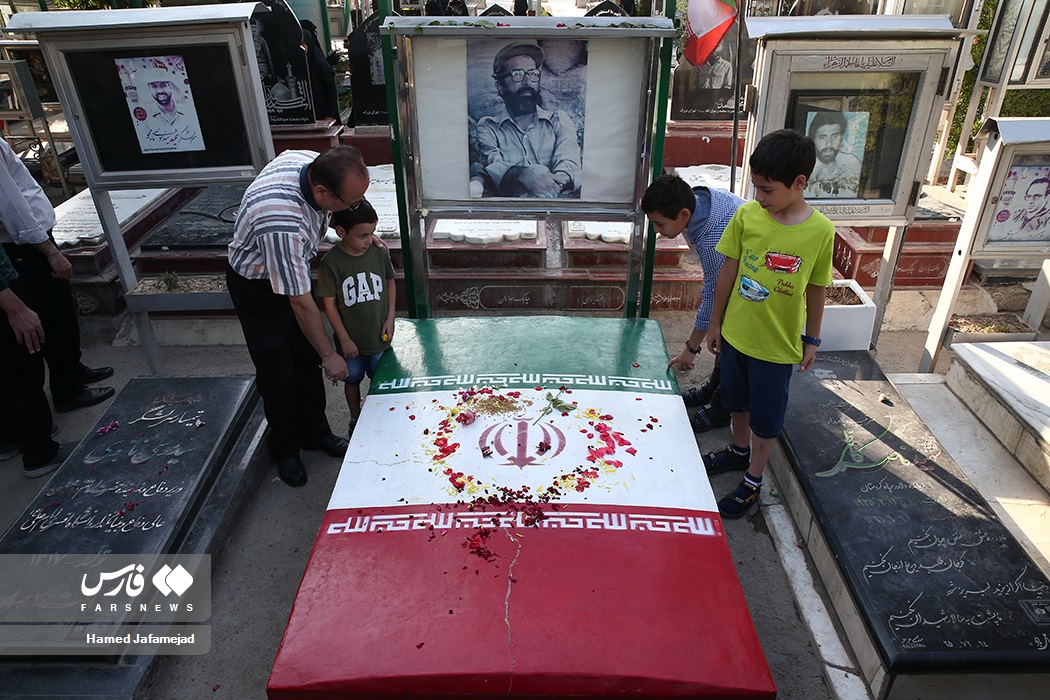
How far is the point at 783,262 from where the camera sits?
101 inches

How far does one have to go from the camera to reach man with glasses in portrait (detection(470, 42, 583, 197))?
3139 mm

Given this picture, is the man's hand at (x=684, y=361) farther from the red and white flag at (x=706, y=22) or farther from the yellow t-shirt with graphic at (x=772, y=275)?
the red and white flag at (x=706, y=22)

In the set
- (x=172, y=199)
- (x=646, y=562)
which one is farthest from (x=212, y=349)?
(x=646, y=562)

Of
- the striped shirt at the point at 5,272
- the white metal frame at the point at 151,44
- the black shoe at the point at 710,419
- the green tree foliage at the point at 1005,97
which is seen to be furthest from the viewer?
the green tree foliage at the point at 1005,97

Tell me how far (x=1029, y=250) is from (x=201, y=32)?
4.50 m

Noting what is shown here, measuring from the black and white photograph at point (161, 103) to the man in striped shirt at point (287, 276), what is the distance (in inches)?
41.5

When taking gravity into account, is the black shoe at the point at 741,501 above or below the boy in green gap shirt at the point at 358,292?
below

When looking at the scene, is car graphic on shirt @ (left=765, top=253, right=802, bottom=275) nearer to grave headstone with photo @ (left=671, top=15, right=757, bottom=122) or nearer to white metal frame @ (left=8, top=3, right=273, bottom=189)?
white metal frame @ (left=8, top=3, right=273, bottom=189)

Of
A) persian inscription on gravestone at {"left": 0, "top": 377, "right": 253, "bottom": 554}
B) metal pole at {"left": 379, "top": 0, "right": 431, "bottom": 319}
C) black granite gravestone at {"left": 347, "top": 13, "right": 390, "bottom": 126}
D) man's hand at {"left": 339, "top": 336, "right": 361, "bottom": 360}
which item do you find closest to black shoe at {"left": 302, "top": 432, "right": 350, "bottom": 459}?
persian inscription on gravestone at {"left": 0, "top": 377, "right": 253, "bottom": 554}

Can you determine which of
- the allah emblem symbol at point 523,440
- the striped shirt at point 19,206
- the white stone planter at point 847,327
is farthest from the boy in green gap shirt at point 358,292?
the white stone planter at point 847,327

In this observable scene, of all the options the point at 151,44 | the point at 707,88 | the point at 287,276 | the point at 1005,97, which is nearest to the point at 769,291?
the point at 287,276

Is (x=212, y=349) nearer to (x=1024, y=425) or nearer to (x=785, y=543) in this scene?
(x=785, y=543)

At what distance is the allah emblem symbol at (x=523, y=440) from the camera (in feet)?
8.48

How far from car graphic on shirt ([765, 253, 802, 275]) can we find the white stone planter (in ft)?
4.27
